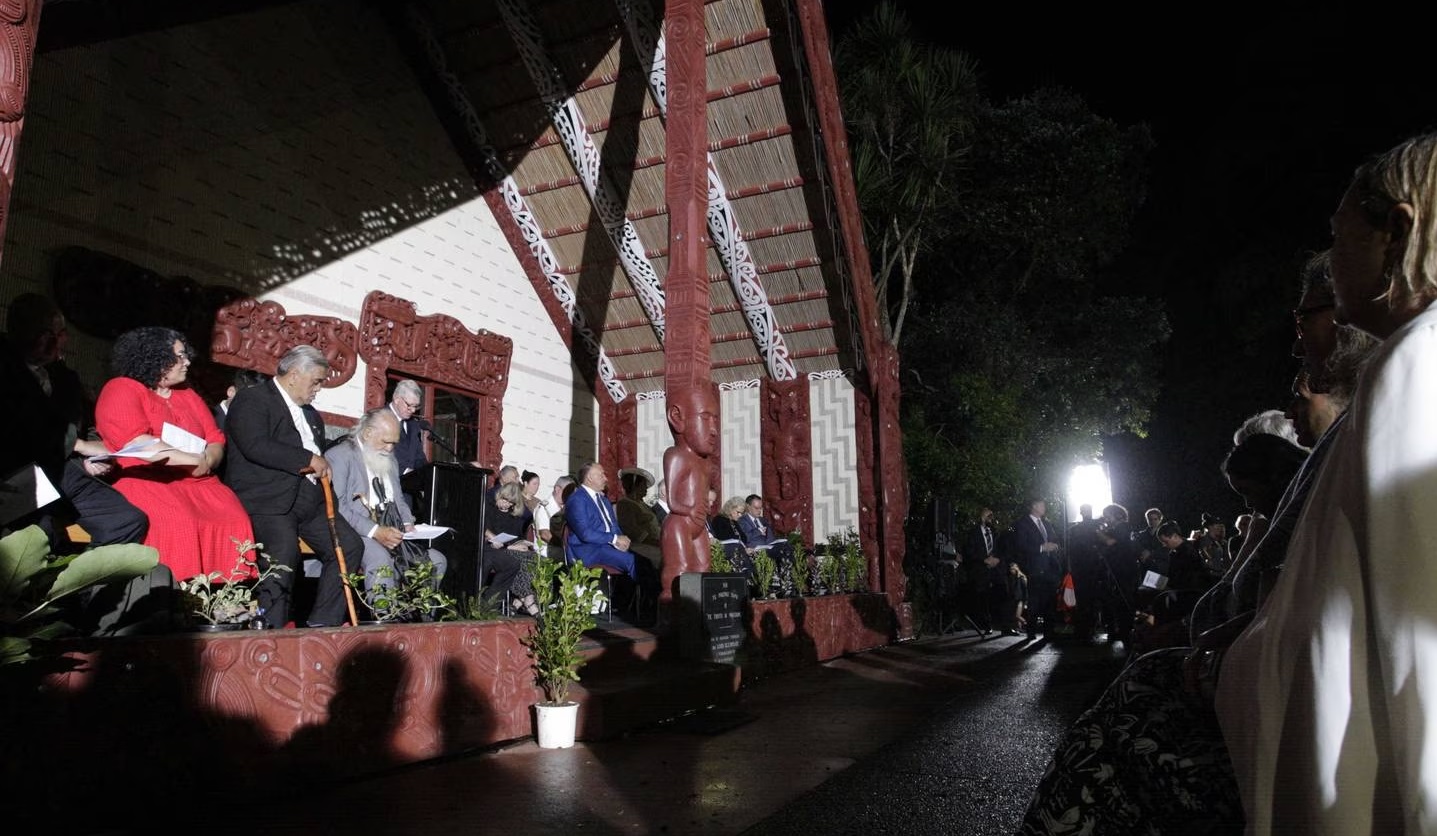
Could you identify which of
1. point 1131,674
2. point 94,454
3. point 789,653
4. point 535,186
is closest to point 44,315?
point 94,454

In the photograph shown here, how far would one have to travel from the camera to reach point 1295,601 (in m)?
1.17

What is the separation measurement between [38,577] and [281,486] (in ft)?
7.40

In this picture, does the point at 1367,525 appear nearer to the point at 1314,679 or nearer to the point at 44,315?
the point at 1314,679

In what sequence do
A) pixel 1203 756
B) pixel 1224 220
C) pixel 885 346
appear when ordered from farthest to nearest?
pixel 1224 220, pixel 885 346, pixel 1203 756

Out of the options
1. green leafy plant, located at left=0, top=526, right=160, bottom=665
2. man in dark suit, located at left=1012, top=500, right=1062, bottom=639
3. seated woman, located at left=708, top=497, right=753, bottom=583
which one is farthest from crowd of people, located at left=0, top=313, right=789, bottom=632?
man in dark suit, located at left=1012, top=500, right=1062, bottom=639

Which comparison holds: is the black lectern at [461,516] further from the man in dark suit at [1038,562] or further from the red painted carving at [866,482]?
the man in dark suit at [1038,562]

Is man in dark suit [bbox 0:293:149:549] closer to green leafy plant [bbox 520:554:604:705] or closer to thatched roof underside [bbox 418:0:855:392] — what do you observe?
green leafy plant [bbox 520:554:604:705]

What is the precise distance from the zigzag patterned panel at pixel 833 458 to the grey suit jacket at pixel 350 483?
7.26m

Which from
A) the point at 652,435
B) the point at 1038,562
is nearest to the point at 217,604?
the point at 652,435

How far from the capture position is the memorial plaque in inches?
244

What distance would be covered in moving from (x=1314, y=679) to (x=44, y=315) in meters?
4.69

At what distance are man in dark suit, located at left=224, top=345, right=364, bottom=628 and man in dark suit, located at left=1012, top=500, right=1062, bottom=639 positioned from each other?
387 inches

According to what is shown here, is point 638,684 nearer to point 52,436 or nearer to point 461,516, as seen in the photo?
point 461,516

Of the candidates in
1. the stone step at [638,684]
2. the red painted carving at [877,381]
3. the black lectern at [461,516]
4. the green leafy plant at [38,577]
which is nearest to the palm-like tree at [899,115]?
the red painted carving at [877,381]
